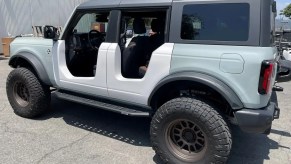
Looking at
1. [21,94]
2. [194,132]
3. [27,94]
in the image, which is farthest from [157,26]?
[21,94]

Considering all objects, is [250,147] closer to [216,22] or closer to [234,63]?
[234,63]

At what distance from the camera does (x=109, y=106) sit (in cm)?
389

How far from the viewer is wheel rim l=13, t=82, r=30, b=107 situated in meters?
4.78

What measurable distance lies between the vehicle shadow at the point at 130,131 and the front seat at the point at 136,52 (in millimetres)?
876

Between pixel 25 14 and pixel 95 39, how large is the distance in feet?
27.5

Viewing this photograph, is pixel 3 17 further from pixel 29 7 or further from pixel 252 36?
pixel 252 36

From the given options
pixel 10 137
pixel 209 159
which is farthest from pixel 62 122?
pixel 209 159

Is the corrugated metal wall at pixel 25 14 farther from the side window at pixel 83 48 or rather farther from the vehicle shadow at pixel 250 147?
the vehicle shadow at pixel 250 147

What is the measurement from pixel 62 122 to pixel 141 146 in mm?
1454

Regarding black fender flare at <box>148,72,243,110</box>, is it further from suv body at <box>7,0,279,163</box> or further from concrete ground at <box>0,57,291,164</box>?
concrete ground at <box>0,57,291,164</box>

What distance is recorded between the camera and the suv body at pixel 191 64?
111 inches

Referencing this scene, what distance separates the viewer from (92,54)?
477 centimetres

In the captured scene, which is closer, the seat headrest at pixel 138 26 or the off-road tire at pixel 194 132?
the off-road tire at pixel 194 132

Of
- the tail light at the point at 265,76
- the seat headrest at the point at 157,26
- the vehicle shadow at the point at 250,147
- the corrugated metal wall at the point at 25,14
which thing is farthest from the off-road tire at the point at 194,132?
the corrugated metal wall at the point at 25,14
